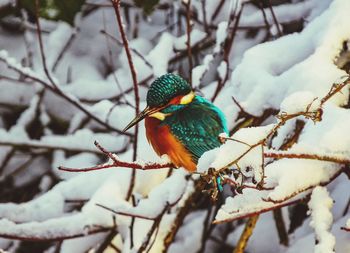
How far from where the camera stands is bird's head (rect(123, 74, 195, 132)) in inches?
52.7

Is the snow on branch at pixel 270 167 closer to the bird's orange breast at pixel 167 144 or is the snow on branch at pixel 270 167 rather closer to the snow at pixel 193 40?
the bird's orange breast at pixel 167 144

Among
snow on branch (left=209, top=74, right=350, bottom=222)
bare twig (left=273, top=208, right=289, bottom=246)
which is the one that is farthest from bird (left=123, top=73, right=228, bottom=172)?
bare twig (left=273, top=208, right=289, bottom=246)

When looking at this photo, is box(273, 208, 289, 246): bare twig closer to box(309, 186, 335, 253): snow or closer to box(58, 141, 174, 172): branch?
box(309, 186, 335, 253): snow

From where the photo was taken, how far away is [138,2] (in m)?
2.74

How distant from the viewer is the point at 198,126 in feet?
4.91

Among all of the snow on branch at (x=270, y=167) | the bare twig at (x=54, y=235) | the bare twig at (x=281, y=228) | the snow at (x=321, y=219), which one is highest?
the snow on branch at (x=270, y=167)

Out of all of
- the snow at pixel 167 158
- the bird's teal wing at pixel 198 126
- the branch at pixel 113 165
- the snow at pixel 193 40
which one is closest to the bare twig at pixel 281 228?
the snow at pixel 167 158

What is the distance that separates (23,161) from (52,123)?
11.5 inches

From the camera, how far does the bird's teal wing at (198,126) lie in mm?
1496

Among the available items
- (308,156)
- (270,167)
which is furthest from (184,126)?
(308,156)

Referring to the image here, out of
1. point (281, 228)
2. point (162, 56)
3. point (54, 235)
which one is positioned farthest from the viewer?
point (162, 56)

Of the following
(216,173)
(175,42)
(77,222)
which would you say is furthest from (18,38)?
(216,173)

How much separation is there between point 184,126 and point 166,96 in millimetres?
148

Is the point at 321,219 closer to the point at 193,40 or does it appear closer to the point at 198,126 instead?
the point at 198,126
